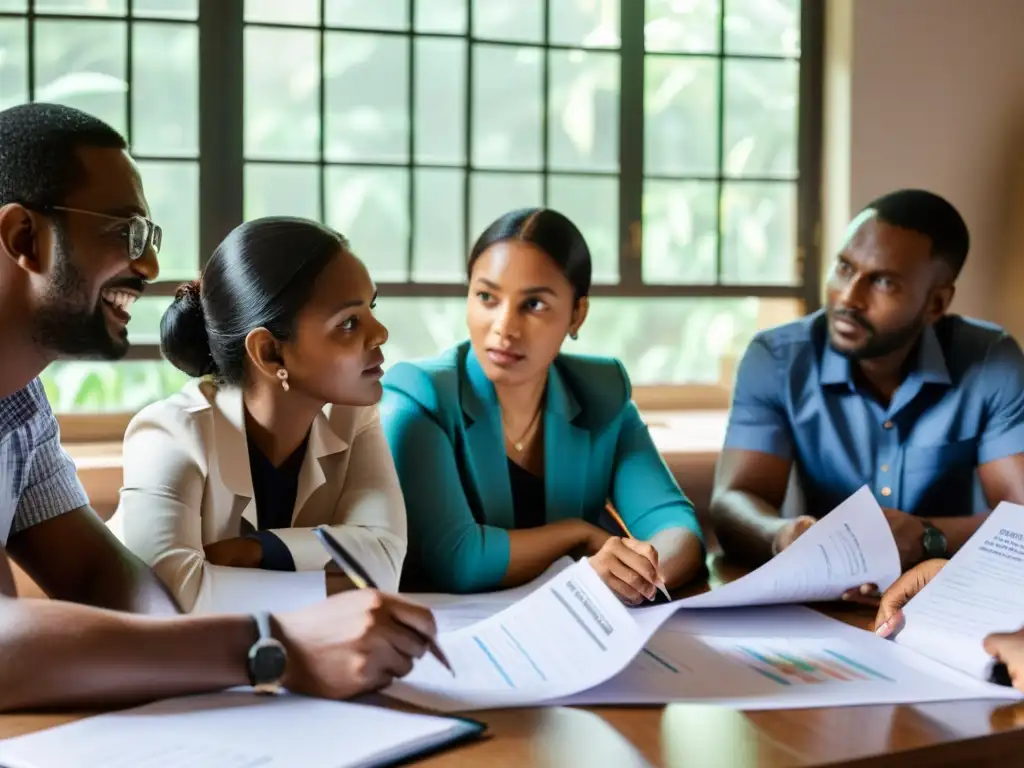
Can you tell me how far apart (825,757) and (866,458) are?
1231 millimetres

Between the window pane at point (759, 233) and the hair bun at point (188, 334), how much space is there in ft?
7.09

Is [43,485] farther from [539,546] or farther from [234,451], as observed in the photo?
[539,546]

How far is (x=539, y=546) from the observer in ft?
5.10

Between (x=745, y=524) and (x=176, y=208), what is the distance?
6.10ft

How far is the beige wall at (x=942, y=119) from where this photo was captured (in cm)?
312

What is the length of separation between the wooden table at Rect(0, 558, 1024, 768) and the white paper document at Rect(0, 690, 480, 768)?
0.03 meters

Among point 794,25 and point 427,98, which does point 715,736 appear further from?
point 794,25

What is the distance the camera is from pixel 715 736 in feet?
2.86

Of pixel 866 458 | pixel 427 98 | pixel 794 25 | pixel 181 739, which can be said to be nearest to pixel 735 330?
pixel 794 25

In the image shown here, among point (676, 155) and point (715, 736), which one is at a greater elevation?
point (676, 155)

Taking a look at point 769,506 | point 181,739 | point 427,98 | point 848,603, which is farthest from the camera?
point 427,98

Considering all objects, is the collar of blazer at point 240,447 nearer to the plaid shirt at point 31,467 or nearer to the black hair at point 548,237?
the plaid shirt at point 31,467

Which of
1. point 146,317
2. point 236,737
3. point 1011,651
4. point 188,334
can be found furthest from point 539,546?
point 146,317

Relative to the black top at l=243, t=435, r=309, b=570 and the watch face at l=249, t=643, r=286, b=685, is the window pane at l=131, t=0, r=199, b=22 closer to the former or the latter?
the black top at l=243, t=435, r=309, b=570
